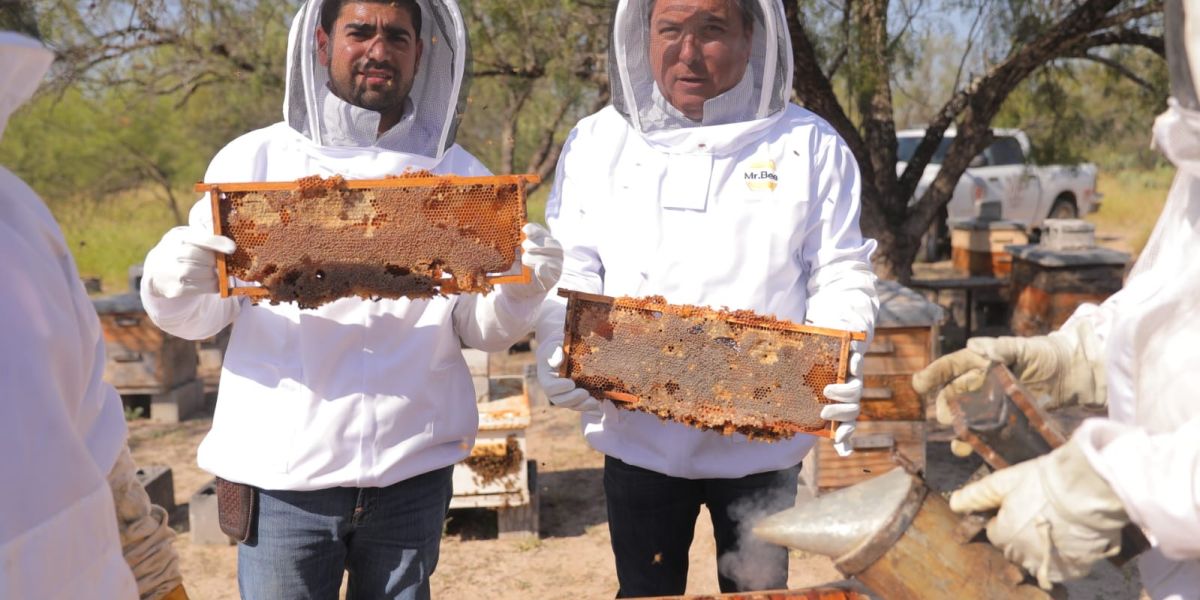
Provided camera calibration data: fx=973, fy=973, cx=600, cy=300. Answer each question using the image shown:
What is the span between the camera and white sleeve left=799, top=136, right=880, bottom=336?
8.50 ft

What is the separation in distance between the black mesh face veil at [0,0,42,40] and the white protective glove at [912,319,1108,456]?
66.1 inches

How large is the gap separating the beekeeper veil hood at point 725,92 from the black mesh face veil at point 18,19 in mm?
1599

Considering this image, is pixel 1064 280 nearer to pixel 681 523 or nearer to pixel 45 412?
pixel 681 523

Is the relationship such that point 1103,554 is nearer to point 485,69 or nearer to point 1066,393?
point 1066,393

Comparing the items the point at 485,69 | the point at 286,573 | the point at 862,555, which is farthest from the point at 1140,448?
the point at 485,69

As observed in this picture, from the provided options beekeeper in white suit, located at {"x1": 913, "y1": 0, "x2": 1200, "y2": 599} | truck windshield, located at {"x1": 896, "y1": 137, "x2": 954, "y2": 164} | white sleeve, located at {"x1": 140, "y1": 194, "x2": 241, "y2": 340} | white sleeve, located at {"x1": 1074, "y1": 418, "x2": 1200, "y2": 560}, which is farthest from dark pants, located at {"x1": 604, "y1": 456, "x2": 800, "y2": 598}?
truck windshield, located at {"x1": 896, "y1": 137, "x2": 954, "y2": 164}

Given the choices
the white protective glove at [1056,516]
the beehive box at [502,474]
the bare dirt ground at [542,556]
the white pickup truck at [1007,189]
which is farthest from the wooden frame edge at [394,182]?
the white pickup truck at [1007,189]

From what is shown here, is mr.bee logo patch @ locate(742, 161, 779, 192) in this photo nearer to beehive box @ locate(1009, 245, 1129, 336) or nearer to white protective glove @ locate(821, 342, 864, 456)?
white protective glove @ locate(821, 342, 864, 456)

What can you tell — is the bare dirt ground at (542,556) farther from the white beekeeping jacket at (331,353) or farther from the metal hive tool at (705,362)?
the white beekeeping jacket at (331,353)

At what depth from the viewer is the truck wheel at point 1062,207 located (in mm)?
16797

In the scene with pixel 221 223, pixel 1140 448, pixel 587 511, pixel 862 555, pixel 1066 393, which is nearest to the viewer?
pixel 1140 448

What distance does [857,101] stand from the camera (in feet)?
22.6

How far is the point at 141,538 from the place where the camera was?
72.5 inches

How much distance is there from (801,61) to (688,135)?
11.8 ft
